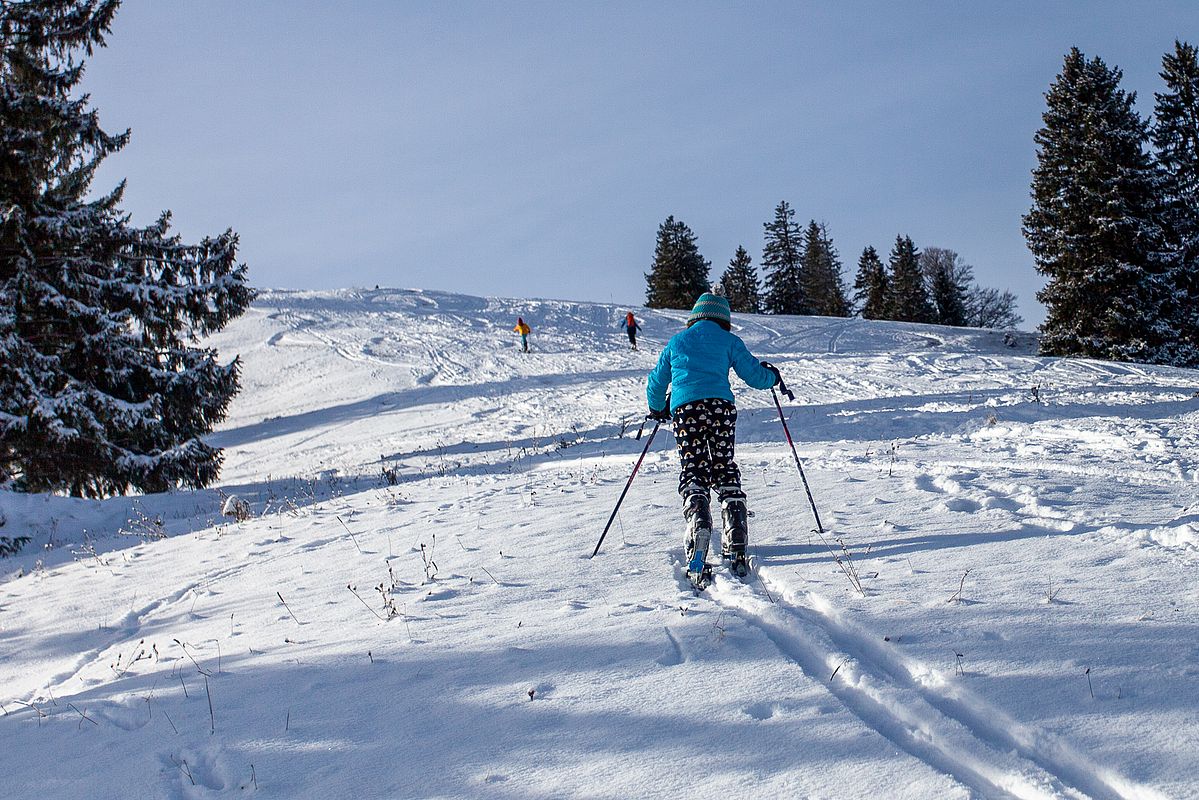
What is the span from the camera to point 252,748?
123 inches

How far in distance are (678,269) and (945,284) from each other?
20.7 metres

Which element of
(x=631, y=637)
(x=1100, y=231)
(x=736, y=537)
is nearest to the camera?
(x=631, y=637)

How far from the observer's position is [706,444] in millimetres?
5633

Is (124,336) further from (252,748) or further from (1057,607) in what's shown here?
(1057,607)

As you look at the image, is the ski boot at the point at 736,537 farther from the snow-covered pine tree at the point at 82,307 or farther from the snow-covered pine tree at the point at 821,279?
the snow-covered pine tree at the point at 821,279

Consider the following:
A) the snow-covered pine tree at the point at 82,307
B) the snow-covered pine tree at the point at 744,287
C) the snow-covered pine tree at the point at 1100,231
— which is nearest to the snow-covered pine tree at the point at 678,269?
the snow-covered pine tree at the point at 744,287

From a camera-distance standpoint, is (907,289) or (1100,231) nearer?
(1100,231)

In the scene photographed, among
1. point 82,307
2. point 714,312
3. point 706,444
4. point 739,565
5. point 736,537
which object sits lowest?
point 739,565

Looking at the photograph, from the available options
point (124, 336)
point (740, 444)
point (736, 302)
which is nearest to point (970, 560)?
point (740, 444)

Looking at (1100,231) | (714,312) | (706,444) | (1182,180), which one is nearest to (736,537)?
(706,444)

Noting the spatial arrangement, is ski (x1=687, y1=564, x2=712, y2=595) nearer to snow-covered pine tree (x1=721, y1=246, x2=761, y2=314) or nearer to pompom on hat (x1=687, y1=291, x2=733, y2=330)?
pompom on hat (x1=687, y1=291, x2=733, y2=330)

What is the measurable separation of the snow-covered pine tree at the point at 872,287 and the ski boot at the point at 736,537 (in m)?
58.0

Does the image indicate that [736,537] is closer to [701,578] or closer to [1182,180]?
[701,578]

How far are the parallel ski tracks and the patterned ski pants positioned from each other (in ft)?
4.92
